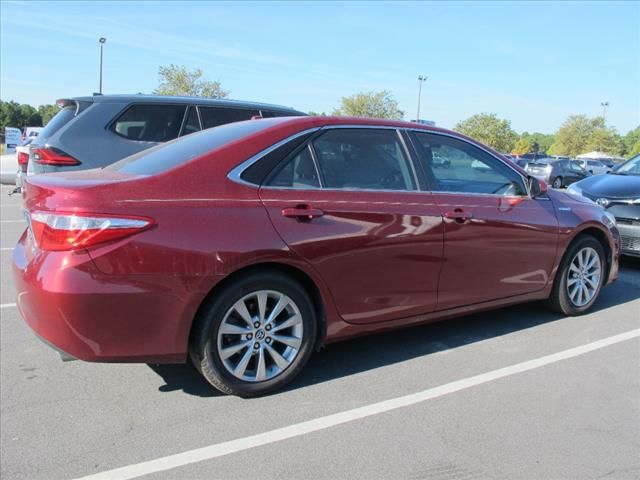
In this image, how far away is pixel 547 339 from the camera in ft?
14.4

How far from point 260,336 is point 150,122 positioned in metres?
3.95

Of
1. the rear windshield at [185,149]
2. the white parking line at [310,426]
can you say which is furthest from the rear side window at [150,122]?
the white parking line at [310,426]

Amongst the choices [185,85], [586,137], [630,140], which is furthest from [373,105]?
[630,140]

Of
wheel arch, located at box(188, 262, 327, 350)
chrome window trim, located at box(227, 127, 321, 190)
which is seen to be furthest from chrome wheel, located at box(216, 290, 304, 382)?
chrome window trim, located at box(227, 127, 321, 190)

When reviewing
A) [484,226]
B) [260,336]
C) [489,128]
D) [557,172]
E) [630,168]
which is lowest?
[260,336]

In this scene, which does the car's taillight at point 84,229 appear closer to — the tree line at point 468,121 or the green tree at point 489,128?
the tree line at point 468,121

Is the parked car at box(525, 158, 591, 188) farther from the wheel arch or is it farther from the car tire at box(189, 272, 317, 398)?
the car tire at box(189, 272, 317, 398)

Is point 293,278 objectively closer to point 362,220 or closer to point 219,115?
point 362,220

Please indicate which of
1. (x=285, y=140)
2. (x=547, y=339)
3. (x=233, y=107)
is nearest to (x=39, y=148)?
(x=233, y=107)

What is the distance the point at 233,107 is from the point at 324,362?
4.07 meters

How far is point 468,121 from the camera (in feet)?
239

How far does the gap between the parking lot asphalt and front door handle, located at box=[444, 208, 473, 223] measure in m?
0.97

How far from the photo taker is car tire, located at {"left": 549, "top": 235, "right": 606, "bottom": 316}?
4805 millimetres

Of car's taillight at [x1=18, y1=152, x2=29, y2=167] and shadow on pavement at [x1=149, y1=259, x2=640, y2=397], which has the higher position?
car's taillight at [x1=18, y1=152, x2=29, y2=167]
